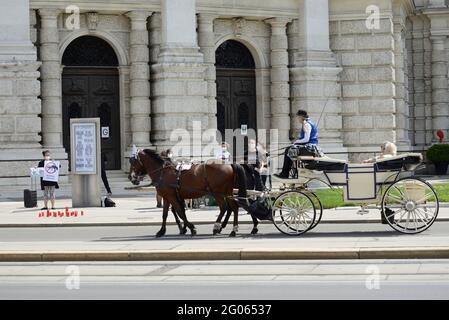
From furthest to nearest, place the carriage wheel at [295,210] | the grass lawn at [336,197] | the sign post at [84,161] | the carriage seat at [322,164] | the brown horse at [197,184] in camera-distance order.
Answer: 1. the sign post at [84,161]
2. the grass lawn at [336,197]
3. the brown horse at [197,184]
4. the carriage seat at [322,164]
5. the carriage wheel at [295,210]

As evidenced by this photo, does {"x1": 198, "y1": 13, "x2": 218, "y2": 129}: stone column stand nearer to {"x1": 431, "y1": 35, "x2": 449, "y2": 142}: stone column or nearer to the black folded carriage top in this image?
{"x1": 431, "y1": 35, "x2": 449, "y2": 142}: stone column

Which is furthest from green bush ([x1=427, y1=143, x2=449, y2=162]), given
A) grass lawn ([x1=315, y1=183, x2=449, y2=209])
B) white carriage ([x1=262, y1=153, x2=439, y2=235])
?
white carriage ([x1=262, y1=153, x2=439, y2=235])

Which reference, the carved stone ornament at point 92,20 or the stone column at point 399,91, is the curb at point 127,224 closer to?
the carved stone ornament at point 92,20

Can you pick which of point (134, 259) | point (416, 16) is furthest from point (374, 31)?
point (134, 259)

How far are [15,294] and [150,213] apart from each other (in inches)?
544

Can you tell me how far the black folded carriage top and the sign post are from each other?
10617 mm

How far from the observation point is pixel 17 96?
32.8m

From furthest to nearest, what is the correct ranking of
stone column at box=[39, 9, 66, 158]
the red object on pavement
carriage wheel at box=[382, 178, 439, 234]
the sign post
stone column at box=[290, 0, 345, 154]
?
1. the red object on pavement
2. stone column at box=[290, 0, 345, 154]
3. stone column at box=[39, 9, 66, 158]
4. the sign post
5. carriage wheel at box=[382, 178, 439, 234]

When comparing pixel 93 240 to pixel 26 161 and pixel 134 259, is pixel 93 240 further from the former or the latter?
pixel 26 161

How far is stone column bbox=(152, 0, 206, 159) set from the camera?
34156 millimetres

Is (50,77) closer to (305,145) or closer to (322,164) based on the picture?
(305,145)

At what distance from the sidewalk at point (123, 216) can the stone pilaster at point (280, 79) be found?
27.5 ft

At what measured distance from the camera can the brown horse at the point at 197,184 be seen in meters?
21.0

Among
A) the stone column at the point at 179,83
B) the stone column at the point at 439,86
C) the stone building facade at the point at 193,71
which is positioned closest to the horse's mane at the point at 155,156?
the stone building facade at the point at 193,71
